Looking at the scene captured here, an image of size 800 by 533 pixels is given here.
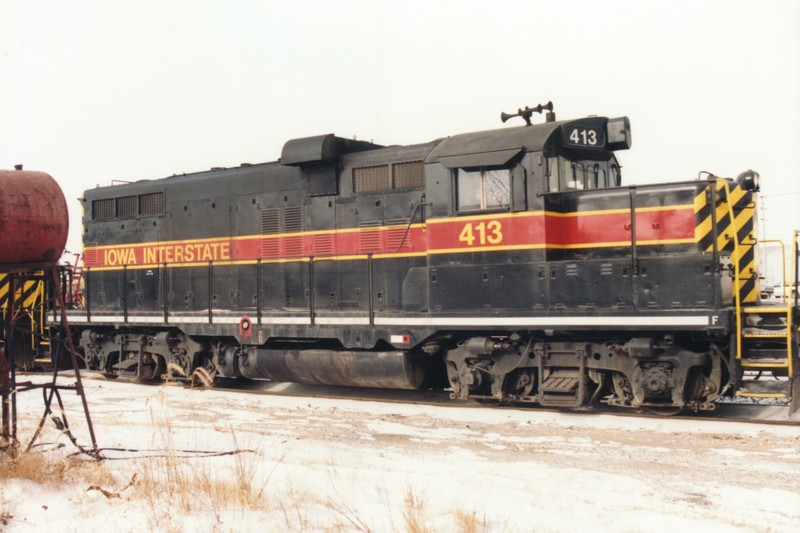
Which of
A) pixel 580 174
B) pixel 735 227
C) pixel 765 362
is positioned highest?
pixel 580 174

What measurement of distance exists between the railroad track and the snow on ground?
32cm

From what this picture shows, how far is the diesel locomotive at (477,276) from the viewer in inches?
396

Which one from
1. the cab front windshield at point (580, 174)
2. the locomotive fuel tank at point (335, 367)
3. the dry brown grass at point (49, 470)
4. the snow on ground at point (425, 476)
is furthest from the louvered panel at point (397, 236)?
the dry brown grass at point (49, 470)

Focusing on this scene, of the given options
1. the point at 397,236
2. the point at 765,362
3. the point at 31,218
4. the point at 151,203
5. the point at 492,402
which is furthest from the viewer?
the point at 151,203

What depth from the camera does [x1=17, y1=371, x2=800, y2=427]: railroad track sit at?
10223 millimetres

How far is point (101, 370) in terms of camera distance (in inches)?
629

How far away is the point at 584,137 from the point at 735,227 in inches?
94.6

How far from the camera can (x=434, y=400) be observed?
12.5 meters

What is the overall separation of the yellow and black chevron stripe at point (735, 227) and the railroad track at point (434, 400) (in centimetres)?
154

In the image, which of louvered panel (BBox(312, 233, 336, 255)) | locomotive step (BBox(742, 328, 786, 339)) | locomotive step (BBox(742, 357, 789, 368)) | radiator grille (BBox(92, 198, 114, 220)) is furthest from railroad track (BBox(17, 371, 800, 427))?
radiator grille (BBox(92, 198, 114, 220))

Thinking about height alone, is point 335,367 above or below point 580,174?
below

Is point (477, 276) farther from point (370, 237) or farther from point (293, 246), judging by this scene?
point (293, 246)

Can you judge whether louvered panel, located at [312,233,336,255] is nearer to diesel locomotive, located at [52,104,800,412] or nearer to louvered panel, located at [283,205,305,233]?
diesel locomotive, located at [52,104,800,412]

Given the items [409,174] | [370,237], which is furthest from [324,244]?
[409,174]
